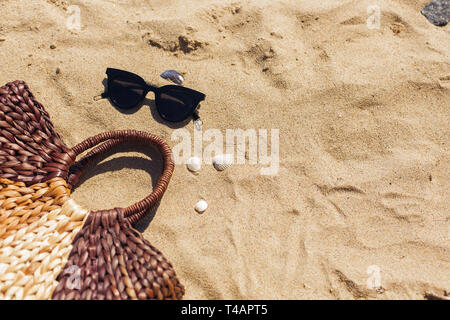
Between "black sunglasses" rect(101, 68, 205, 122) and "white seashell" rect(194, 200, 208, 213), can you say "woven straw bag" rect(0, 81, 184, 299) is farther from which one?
"black sunglasses" rect(101, 68, 205, 122)

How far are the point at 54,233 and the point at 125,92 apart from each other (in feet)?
4.41

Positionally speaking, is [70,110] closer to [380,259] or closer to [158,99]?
[158,99]

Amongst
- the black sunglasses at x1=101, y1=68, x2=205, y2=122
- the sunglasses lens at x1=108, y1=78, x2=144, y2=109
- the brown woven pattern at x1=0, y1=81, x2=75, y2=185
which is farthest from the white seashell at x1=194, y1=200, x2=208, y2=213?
the sunglasses lens at x1=108, y1=78, x2=144, y2=109

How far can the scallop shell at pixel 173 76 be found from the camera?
2.77 meters

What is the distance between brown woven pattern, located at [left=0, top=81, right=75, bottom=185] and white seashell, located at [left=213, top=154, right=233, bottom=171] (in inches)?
39.4

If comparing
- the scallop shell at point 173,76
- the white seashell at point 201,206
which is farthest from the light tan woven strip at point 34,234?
the scallop shell at point 173,76

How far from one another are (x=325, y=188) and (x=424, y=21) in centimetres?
209

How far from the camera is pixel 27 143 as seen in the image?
1.99 meters

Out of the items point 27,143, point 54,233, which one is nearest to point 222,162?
point 54,233

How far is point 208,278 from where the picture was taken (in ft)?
6.63

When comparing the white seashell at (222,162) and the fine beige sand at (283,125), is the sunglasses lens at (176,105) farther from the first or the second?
the white seashell at (222,162)

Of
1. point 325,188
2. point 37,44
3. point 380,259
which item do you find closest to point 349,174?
point 325,188

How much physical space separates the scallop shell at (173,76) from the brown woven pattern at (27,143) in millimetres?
1052

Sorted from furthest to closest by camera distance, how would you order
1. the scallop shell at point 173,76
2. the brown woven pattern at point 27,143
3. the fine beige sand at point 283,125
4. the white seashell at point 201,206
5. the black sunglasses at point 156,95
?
the scallop shell at point 173,76 → the black sunglasses at point 156,95 → the white seashell at point 201,206 → the fine beige sand at point 283,125 → the brown woven pattern at point 27,143
